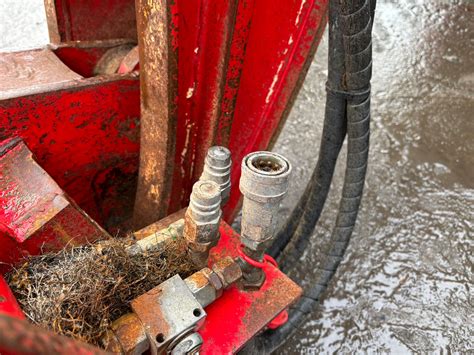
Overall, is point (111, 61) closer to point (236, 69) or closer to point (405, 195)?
point (236, 69)

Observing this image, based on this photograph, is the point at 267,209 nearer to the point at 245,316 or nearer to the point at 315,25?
the point at 245,316

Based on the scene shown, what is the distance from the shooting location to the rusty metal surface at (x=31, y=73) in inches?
46.7

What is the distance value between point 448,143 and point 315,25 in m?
1.75

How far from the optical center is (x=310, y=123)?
104 inches

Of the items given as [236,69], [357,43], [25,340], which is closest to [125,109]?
[236,69]

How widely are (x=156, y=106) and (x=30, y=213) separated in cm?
44

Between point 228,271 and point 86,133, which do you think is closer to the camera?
point 228,271

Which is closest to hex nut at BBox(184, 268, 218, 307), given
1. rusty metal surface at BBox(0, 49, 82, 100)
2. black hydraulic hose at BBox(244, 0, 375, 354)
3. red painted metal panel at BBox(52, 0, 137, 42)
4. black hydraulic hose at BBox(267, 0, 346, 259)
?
black hydraulic hose at BBox(244, 0, 375, 354)

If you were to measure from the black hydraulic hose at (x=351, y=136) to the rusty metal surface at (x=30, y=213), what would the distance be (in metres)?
0.64

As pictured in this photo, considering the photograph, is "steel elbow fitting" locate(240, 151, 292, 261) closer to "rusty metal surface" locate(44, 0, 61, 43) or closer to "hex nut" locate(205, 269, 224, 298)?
"hex nut" locate(205, 269, 224, 298)

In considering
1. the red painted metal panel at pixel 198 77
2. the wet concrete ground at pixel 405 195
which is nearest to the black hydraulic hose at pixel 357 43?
the red painted metal panel at pixel 198 77

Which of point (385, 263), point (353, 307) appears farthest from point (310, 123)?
point (353, 307)

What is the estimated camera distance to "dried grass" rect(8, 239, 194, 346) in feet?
2.88

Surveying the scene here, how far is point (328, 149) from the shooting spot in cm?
134
